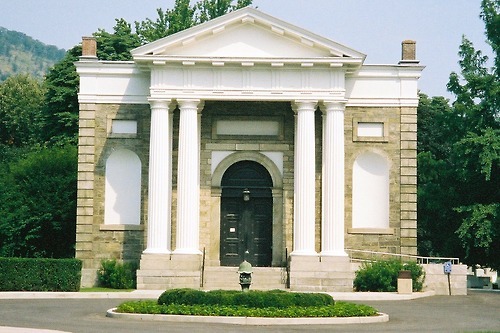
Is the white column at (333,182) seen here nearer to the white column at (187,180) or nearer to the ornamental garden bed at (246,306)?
the white column at (187,180)

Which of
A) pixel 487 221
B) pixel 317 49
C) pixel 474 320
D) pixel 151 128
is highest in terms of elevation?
pixel 317 49

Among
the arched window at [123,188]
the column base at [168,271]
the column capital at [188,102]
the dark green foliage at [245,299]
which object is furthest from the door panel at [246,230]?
the dark green foliage at [245,299]

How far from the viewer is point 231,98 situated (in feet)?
127

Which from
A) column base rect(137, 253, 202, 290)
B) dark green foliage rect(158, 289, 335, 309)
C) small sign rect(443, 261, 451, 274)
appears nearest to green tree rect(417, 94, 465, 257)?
small sign rect(443, 261, 451, 274)

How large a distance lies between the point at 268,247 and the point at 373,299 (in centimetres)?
795

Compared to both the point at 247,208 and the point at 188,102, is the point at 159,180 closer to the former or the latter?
the point at 188,102

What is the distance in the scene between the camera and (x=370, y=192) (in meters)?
40.3

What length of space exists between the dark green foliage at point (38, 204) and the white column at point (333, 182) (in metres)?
17.3

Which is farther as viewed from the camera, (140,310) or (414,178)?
(414,178)

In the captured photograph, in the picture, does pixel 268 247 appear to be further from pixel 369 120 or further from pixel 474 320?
pixel 474 320

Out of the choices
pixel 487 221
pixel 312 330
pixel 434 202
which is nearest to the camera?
pixel 312 330

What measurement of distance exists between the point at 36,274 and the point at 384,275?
1345 cm

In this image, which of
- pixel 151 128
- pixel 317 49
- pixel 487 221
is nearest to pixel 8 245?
pixel 151 128

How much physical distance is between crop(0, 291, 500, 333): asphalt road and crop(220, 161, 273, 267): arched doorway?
9.21 metres
